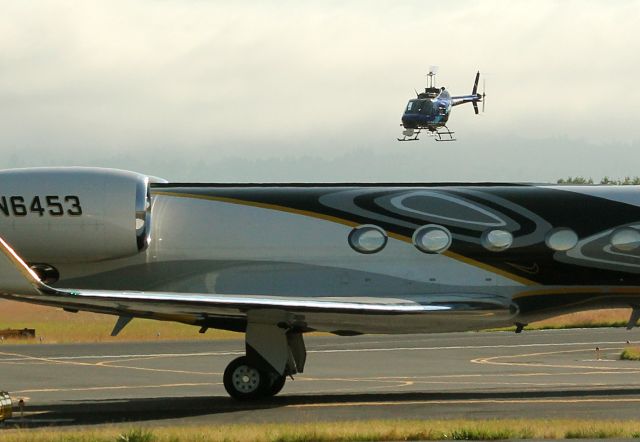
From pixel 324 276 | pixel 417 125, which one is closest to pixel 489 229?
pixel 324 276

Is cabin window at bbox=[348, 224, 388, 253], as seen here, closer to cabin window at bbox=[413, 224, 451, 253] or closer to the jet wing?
cabin window at bbox=[413, 224, 451, 253]

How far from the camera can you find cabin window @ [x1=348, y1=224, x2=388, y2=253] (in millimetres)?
24203

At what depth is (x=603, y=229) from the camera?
2417 centimetres

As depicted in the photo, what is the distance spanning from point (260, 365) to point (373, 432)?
706 centimetres

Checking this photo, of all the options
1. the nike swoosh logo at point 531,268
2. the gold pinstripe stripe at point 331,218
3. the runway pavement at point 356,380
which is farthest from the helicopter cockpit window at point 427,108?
the nike swoosh logo at point 531,268

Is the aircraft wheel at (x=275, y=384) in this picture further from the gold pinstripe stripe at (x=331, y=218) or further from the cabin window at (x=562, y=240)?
the cabin window at (x=562, y=240)

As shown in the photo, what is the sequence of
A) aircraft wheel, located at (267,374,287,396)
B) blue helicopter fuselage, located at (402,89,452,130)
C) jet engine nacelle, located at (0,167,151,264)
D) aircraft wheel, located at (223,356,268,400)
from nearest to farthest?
aircraft wheel, located at (223,356,268,400)
aircraft wheel, located at (267,374,287,396)
jet engine nacelle, located at (0,167,151,264)
blue helicopter fuselage, located at (402,89,452,130)

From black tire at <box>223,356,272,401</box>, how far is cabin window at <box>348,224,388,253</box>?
3.04 meters

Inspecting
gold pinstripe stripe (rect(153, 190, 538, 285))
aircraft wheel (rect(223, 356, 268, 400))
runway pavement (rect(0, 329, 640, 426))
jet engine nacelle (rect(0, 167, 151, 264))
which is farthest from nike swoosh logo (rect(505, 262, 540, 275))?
jet engine nacelle (rect(0, 167, 151, 264))

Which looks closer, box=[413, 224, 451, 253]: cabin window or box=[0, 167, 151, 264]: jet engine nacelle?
box=[413, 224, 451, 253]: cabin window

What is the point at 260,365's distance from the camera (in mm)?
23828

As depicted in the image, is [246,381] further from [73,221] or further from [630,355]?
[630,355]

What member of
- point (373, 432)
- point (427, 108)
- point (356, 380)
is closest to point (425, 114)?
point (427, 108)

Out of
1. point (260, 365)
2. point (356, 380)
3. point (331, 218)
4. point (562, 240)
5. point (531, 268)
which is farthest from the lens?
point (356, 380)
